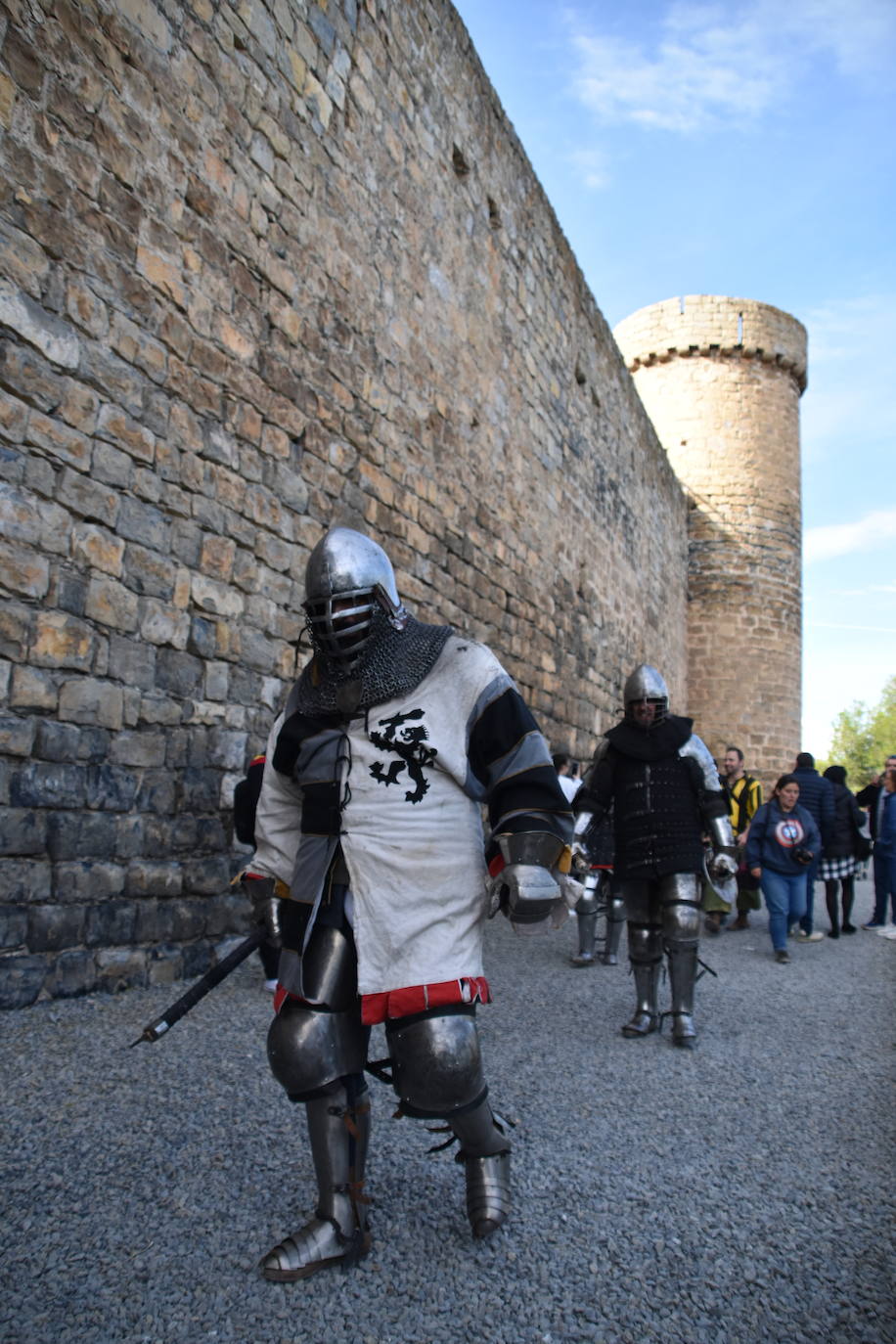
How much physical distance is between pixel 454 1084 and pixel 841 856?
629 centimetres

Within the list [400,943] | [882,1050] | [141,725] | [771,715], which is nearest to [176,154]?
[141,725]

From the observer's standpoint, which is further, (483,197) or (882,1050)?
(483,197)

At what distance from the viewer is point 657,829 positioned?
4.03 m

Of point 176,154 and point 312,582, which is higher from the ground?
point 176,154

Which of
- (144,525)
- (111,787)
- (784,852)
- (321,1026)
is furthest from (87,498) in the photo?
(784,852)

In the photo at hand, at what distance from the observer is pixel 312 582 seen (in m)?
2.14

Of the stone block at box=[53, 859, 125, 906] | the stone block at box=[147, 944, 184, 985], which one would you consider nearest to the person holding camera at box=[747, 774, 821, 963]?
the stone block at box=[147, 944, 184, 985]

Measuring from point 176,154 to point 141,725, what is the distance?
8.79 ft

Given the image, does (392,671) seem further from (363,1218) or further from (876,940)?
(876,940)

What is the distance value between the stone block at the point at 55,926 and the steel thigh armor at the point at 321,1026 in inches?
76.3

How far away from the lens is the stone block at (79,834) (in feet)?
11.8

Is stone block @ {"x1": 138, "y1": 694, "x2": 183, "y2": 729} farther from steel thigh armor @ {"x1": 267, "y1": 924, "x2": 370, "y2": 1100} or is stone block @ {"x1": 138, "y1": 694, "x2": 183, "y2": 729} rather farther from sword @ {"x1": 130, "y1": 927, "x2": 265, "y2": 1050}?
steel thigh armor @ {"x1": 267, "y1": 924, "x2": 370, "y2": 1100}

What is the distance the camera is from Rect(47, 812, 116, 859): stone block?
142 inches

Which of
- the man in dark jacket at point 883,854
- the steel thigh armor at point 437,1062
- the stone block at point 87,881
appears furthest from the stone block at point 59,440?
the man in dark jacket at point 883,854
